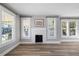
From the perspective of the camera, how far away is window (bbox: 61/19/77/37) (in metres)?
10.7

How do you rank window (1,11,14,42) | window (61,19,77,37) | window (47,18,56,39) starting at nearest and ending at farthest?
window (1,11,14,42), window (47,18,56,39), window (61,19,77,37)

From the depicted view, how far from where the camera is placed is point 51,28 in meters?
9.56

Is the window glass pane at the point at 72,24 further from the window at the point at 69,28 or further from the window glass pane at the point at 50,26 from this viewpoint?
the window glass pane at the point at 50,26

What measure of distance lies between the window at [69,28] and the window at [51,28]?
1447 mm

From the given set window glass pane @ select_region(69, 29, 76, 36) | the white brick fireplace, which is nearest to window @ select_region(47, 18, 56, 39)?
the white brick fireplace

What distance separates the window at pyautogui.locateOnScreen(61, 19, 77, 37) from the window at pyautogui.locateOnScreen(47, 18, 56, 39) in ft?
4.75

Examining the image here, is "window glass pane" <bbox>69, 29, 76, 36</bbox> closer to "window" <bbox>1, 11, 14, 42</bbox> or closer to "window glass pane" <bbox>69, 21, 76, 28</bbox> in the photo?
"window glass pane" <bbox>69, 21, 76, 28</bbox>

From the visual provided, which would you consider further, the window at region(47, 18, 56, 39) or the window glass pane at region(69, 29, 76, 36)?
the window glass pane at region(69, 29, 76, 36)

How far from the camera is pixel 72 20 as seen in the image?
1068cm

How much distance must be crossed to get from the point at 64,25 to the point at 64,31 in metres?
0.54

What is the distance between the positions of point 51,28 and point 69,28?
2.09 m

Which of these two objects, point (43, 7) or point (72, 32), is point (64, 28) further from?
point (43, 7)

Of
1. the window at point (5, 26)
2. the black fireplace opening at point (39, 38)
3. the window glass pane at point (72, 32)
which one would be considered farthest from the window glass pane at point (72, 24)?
the window at point (5, 26)

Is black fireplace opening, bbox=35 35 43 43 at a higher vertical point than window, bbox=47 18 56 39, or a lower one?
lower
